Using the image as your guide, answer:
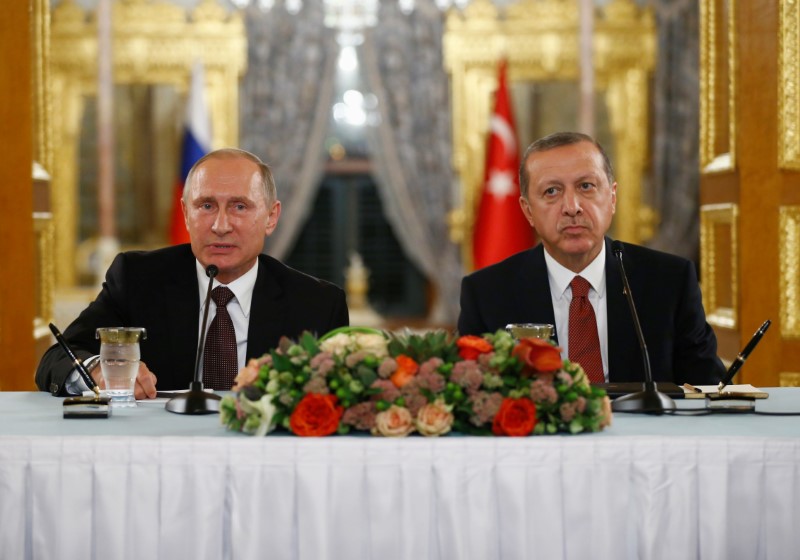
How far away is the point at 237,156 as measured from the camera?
117 inches

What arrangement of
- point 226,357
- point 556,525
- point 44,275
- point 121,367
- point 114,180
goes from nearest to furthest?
point 556,525, point 121,367, point 226,357, point 44,275, point 114,180

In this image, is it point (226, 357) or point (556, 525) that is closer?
point (556, 525)

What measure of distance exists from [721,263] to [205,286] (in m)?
2.64

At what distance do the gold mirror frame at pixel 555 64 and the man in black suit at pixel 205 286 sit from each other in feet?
18.8

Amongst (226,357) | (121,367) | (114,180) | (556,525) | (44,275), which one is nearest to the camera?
(556,525)

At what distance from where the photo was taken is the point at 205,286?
3037mm

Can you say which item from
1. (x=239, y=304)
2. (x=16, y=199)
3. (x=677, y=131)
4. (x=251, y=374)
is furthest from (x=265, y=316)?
(x=677, y=131)

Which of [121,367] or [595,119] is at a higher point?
[595,119]

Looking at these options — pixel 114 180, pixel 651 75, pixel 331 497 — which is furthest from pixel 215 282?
pixel 651 75

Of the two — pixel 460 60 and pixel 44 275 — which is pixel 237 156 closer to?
pixel 44 275

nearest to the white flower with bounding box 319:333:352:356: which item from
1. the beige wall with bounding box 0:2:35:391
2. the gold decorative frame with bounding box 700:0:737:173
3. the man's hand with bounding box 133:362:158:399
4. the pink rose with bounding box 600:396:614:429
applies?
the pink rose with bounding box 600:396:614:429

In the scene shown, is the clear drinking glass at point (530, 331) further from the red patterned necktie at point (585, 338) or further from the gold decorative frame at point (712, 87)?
the gold decorative frame at point (712, 87)

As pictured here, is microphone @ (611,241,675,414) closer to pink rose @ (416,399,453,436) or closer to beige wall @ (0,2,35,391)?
pink rose @ (416,399,453,436)

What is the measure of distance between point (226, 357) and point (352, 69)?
6.41 m
